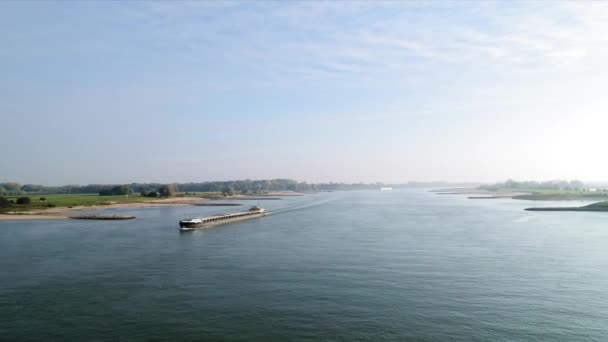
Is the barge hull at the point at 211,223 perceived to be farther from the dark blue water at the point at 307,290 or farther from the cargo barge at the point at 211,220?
the dark blue water at the point at 307,290

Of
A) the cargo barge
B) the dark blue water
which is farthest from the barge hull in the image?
the dark blue water

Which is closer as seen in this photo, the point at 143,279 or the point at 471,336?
the point at 471,336

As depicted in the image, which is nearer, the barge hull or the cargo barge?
the barge hull

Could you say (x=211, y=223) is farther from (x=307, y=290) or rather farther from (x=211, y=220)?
(x=307, y=290)

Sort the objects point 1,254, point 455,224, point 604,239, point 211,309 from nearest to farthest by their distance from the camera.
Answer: point 211,309, point 1,254, point 604,239, point 455,224

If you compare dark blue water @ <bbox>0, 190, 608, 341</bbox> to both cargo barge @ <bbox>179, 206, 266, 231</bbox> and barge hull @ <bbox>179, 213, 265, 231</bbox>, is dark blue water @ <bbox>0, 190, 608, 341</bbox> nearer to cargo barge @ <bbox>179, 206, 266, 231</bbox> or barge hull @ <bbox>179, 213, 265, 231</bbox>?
barge hull @ <bbox>179, 213, 265, 231</bbox>

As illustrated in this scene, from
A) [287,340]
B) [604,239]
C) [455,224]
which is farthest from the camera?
[455,224]

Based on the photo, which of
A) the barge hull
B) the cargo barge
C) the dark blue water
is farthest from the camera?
the cargo barge

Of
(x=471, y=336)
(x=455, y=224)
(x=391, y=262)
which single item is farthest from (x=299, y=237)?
(x=471, y=336)

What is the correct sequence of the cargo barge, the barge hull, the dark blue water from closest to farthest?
the dark blue water
the barge hull
the cargo barge

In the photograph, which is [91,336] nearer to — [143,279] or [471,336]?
[143,279]
